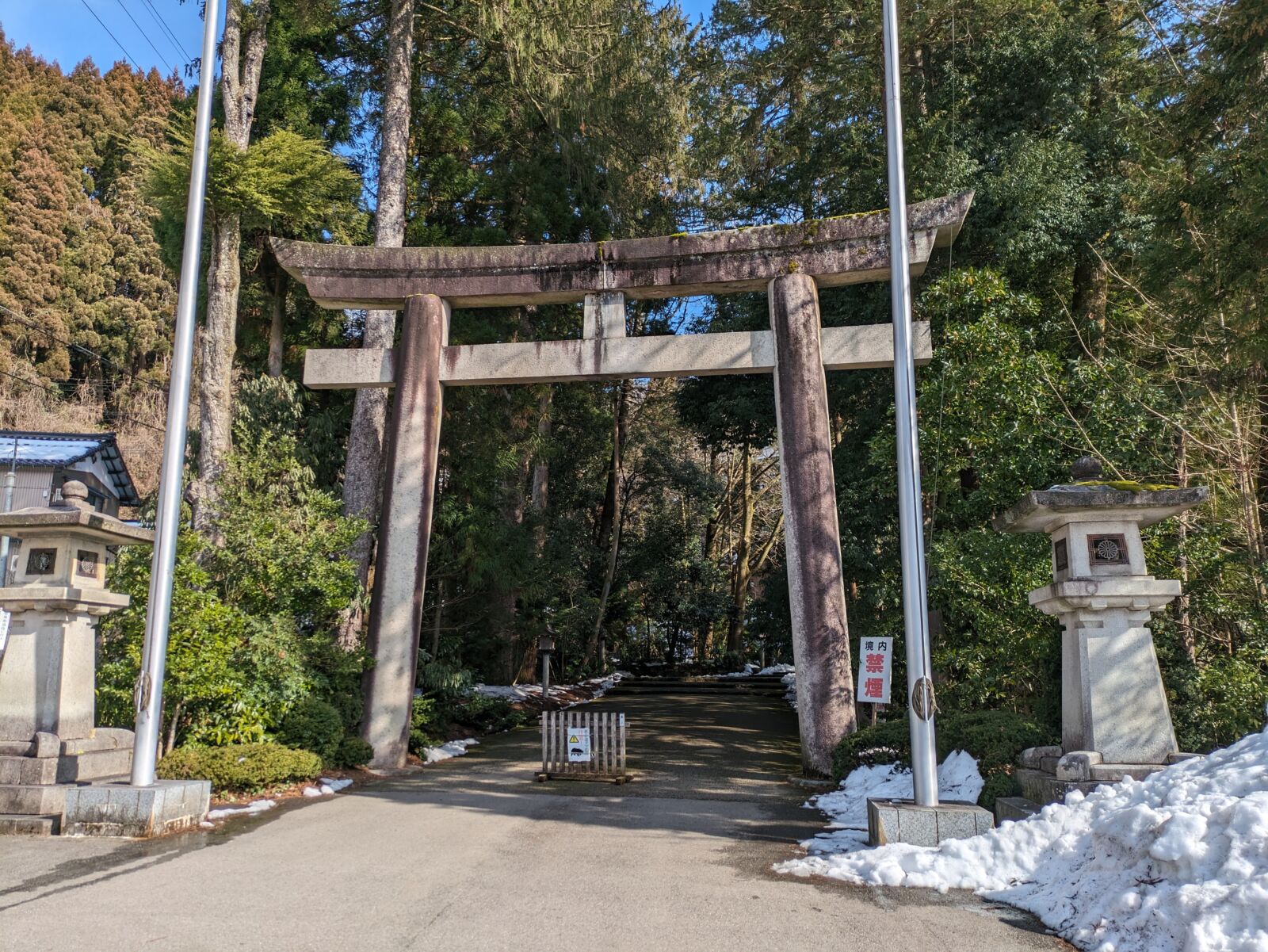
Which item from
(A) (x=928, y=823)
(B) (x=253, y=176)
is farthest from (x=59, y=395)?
(A) (x=928, y=823)

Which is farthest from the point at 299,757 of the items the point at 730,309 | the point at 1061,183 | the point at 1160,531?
the point at 730,309

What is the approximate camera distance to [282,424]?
48.8 ft

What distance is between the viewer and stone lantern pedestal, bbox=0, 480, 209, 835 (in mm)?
7414

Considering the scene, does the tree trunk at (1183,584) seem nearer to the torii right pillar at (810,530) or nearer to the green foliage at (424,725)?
the torii right pillar at (810,530)

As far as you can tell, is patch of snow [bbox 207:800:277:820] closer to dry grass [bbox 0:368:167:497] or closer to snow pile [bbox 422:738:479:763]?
snow pile [bbox 422:738:479:763]

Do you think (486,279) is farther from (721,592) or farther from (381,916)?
(721,592)

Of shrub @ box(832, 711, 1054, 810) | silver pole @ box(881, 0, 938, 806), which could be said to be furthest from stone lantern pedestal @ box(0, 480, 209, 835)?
shrub @ box(832, 711, 1054, 810)

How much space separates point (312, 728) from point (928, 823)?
7063 mm

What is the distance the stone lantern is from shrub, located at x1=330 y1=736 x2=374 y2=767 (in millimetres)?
7428

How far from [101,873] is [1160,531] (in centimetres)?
1107

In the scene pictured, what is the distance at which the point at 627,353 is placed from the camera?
11.7 metres

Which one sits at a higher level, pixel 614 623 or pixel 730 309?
pixel 730 309

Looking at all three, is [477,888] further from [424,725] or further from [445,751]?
[424,725]

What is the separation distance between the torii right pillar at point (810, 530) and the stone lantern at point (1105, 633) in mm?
3047
